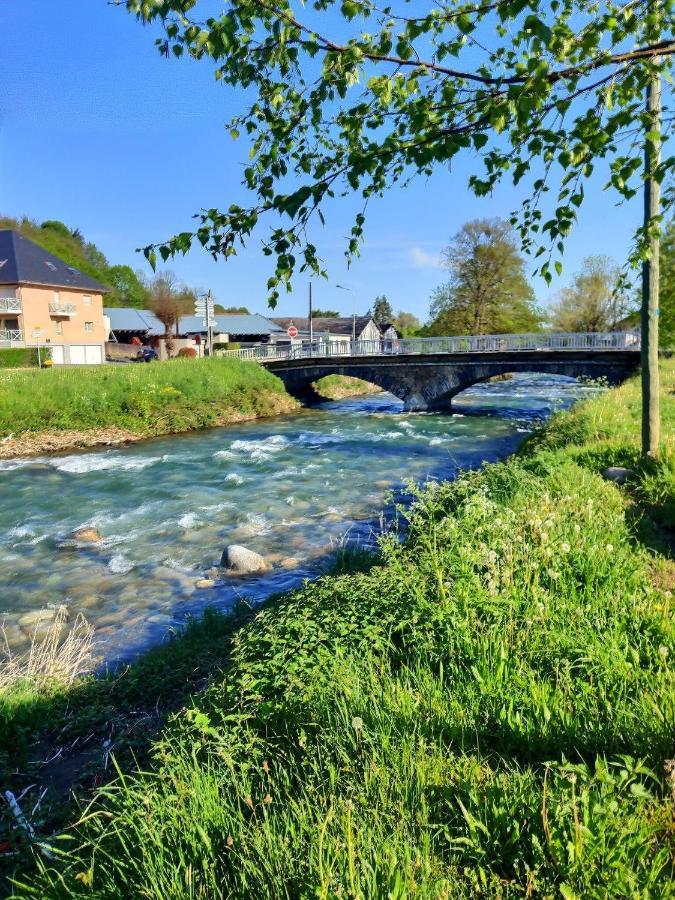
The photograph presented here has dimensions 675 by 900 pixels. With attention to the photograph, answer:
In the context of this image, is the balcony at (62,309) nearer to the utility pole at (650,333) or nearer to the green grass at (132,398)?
the green grass at (132,398)

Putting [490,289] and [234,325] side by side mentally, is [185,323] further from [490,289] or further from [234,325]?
[490,289]

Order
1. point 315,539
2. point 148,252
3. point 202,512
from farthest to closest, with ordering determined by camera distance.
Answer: point 202,512 → point 315,539 → point 148,252

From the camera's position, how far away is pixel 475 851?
2.45 meters

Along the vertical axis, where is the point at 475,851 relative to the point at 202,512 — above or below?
above

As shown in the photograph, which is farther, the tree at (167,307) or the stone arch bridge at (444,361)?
the tree at (167,307)

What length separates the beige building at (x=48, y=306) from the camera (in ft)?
174

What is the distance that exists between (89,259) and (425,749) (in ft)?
404

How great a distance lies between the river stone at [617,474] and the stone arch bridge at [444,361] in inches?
958

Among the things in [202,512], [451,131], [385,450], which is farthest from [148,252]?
[385,450]

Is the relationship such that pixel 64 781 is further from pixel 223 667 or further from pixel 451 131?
pixel 451 131

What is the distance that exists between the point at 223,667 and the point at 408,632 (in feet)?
6.75

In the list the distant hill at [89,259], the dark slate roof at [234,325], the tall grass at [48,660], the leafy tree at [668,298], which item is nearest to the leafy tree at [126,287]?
the distant hill at [89,259]

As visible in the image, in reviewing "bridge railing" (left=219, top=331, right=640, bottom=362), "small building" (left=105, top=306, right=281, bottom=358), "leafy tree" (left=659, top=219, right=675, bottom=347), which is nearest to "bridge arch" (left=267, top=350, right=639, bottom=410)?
"bridge railing" (left=219, top=331, right=640, bottom=362)

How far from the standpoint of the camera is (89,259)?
11112 cm
